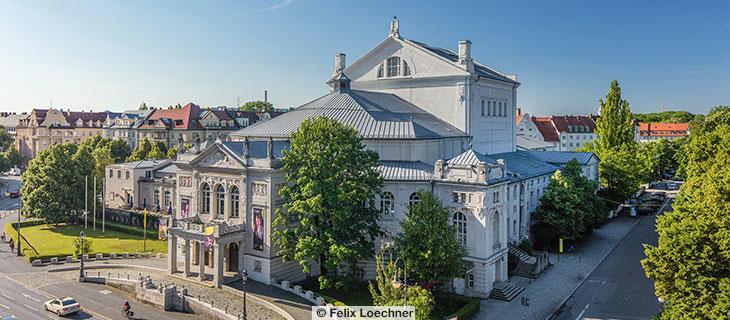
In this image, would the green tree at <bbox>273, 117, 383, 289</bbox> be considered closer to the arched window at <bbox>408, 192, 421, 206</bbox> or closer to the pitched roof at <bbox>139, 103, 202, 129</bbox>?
the arched window at <bbox>408, 192, 421, 206</bbox>

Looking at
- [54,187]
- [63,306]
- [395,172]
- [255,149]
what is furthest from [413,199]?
[54,187]

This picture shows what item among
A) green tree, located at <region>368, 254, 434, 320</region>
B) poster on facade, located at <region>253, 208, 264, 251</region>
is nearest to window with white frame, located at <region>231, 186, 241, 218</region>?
poster on facade, located at <region>253, 208, 264, 251</region>

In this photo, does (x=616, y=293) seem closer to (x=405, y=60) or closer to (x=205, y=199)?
(x=405, y=60)

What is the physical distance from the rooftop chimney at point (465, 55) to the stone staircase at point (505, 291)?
23355 millimetres

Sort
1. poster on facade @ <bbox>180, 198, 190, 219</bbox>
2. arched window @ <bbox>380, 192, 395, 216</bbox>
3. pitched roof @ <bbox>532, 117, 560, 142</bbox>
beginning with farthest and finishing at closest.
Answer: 1. pitched roof @ <bbox>532, 117, 560, 142</bbox>
2. poster on facade @ <bbox>180, 198, 190, 219</bbox>
3. arched window @ <bbox>380, 192, 395, 216</bbox>

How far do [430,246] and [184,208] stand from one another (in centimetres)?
2469

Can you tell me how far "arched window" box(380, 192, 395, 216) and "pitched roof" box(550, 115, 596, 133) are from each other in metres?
112

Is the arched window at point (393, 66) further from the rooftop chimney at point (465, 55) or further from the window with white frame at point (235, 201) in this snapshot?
the window with white frame at point (235, 201)

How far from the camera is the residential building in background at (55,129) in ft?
464

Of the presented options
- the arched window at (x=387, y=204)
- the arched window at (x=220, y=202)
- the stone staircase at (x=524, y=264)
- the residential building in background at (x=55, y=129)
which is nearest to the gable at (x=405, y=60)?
the arched window at (x=387, y=204)

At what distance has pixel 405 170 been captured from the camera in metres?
→ 48.1

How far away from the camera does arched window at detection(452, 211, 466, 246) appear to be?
45.3 meters

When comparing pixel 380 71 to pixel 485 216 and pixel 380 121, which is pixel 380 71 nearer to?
pixel 380 121

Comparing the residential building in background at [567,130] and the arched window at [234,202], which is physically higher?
the residential building in background at [567,130]
